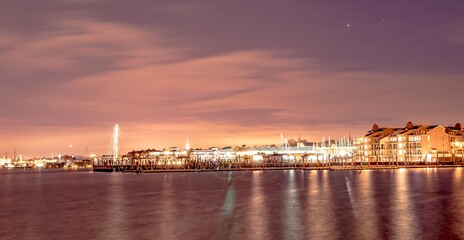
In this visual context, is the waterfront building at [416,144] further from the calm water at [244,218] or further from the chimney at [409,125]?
the calm water at [244,218]

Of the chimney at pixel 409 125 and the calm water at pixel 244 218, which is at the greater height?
the chimney at pixel 409 125

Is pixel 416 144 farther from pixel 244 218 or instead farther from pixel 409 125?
pixel 244 218

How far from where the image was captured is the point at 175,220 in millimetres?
30750

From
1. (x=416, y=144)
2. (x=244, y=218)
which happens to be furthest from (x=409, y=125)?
(x=244, y=218)

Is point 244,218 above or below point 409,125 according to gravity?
below

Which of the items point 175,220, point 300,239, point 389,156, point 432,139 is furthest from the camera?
point 389,156

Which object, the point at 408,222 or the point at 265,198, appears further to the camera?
the point at 265,198

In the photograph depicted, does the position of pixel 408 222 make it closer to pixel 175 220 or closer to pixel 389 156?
pixel 175 220

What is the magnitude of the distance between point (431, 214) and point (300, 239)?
41.0 ft

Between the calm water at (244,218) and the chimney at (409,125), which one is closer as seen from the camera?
the calm water at (244,218)

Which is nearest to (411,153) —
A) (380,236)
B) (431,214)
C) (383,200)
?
(383,200)

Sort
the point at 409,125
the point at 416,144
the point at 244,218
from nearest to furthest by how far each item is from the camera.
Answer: the point at 244,218 < the point at 416,144 < the point at 409,125

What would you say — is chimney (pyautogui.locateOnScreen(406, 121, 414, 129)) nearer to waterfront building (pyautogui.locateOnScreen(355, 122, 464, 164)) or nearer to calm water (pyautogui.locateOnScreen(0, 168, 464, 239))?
waterfront building (pyautogui.locateOnScreen(355, 122, 464, 164))

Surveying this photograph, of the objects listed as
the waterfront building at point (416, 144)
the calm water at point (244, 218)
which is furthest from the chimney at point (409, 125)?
the calm water at point (244, 218)
